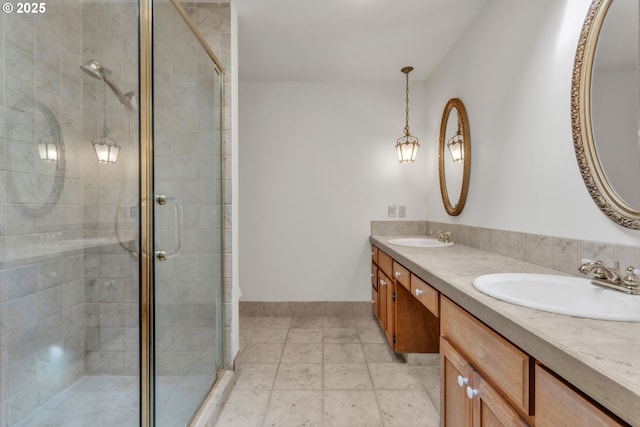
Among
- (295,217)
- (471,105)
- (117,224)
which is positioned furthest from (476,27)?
(117,224)

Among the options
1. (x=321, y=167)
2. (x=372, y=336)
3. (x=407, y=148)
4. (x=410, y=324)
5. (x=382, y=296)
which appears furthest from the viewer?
(x=321, y=167)

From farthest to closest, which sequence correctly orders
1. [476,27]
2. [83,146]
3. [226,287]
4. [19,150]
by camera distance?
[476,27] < [226,287] < [83,146] < [19,150]

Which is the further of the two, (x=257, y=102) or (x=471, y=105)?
(x=257, y=102)

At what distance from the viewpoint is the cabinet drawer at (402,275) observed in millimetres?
1812

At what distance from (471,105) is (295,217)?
1.86m

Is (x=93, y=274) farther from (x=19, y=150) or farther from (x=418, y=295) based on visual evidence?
(x=418, y=295)

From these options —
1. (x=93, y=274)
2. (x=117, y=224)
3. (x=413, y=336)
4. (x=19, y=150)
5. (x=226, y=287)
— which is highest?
(x=19, y=150)

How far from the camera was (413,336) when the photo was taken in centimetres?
216

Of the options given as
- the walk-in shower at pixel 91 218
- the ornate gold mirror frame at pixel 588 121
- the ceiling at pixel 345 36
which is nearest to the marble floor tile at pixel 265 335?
the walk-in shower at pixel 91 218

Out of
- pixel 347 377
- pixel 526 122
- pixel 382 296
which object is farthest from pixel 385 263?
pixel 526 122

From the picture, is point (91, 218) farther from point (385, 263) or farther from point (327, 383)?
point (385, 263)

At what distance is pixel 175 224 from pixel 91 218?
0.39 meters

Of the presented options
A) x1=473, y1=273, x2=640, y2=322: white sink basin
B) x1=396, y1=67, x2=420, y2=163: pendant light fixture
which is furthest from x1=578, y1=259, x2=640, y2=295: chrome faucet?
x1=396, y1=67, x2=420, y2=163: pendant light fixture

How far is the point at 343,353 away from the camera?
236 centimetres
